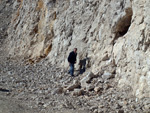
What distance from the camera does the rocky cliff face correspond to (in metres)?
6.41

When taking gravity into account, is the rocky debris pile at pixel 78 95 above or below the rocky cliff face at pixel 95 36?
below

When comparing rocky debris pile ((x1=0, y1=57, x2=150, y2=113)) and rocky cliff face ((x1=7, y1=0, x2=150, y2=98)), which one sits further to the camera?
rocky cliff face ((x1=7, y1=0, x2=150, y2=98))

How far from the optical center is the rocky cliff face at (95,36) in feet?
21.0

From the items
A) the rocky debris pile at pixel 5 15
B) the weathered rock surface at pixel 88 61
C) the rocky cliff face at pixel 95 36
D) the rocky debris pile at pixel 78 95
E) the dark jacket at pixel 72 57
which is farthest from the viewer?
the rocky debris pile at pixel 5 15

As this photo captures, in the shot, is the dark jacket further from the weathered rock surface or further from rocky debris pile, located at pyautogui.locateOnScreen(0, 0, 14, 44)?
rocky debris pile, located at pyautogui.locateOnScreen(0, 0, 14, 44)

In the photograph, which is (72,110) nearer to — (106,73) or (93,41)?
(106,73)

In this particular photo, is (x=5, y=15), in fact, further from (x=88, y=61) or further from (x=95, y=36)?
(x=88, y=61)

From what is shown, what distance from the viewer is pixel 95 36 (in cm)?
931

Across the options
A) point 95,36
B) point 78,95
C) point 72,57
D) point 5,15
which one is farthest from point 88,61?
point 5,15

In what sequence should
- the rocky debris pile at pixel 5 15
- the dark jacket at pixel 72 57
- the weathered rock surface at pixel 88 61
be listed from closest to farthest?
the weathered rock surface at pixel 88 61, the dark jacket at pixel 72 57, the rocky debris pile at pixel 5 15

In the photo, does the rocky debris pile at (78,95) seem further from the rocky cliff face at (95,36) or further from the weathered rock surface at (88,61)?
the rocky cliff face at (95,36)

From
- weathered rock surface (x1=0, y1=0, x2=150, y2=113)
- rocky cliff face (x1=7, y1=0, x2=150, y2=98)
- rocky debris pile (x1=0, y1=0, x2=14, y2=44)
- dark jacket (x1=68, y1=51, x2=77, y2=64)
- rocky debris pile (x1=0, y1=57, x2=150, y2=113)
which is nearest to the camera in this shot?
rocky debris pile (x1=0, y1=57, x2=150, y2=113)

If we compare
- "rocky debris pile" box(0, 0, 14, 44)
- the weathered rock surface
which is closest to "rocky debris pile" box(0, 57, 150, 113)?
the weathered rock surface

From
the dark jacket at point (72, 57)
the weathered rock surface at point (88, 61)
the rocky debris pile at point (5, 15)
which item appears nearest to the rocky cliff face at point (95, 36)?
the weathered rock surface at point (88, 61)
